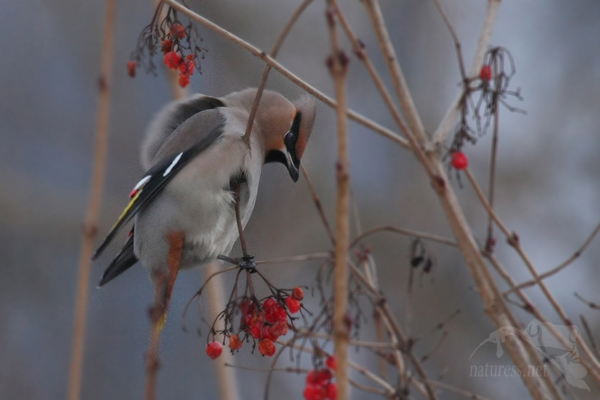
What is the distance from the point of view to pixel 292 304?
201cm

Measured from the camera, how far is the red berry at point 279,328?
195cm

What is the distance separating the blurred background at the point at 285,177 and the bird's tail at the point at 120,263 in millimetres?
2021

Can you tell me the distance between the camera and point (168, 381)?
5293mm

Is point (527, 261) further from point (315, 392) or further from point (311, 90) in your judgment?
point (311, 90)

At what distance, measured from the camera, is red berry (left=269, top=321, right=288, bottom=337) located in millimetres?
1954

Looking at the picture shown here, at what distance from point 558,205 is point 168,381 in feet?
9.94

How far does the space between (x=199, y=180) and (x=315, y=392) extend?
129cm

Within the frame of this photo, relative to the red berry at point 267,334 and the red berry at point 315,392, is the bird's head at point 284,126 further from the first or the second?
the red berry at point 315,392

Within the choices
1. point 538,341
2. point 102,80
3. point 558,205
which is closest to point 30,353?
point 558,205

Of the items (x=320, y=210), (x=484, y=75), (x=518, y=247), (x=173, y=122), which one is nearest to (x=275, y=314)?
(x=320, y=210)

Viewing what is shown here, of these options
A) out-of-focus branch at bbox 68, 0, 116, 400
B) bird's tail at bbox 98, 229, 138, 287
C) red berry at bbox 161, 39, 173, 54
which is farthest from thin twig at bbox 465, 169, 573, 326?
bird's tail at bbox 98, 229, 138, 287

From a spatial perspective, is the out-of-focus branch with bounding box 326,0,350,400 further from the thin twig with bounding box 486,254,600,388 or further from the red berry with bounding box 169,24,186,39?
the red berry with bounding box 169,24,186,39

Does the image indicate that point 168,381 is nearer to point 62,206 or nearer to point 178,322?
point 178,322

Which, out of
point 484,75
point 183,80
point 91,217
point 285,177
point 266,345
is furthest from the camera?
point 285,177
